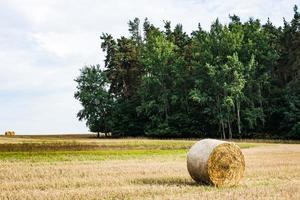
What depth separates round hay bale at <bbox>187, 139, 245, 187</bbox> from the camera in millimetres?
17203

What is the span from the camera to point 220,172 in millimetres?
17297

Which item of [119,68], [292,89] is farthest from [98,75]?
[292,89]

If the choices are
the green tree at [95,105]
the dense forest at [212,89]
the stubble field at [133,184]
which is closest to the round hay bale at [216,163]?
the stubble field at [133,184]

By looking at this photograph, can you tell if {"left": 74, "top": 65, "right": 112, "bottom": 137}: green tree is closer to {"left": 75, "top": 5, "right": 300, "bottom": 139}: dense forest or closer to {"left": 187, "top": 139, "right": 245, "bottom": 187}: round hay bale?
{"left": 75, "top": 5, "right": 300, "bottom": 139}: dense forest

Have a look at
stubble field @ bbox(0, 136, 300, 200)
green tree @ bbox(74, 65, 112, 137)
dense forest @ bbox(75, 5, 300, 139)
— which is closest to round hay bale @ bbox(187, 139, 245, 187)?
stubble field @ bbox(0, 136, 300, 200)

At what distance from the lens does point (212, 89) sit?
74.1 m

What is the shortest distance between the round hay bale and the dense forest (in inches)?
1873

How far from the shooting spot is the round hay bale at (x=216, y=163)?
1720 centimetres

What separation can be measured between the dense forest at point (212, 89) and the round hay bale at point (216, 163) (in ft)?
156

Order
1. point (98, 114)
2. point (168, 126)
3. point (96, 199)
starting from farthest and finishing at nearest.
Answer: point (98, 114) → point (168, 126) → point (96, 199)

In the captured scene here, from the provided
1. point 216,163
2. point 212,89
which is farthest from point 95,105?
point 216,163

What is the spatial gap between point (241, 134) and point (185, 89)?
46.3 ft

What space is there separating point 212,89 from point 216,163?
57283mm

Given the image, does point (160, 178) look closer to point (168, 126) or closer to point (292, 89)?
point (292, 89)
